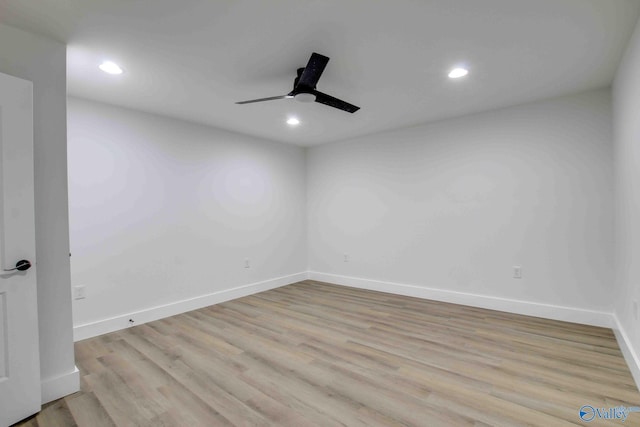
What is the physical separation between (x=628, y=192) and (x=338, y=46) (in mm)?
2501

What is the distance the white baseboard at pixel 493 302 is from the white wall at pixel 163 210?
154 centimetres

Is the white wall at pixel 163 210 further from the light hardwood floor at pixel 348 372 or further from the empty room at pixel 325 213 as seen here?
the light hardwood floor at pixel 348 372

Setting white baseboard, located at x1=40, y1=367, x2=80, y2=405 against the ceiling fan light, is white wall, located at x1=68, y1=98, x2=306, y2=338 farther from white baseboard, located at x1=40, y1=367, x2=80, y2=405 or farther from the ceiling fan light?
the ceiling fan light

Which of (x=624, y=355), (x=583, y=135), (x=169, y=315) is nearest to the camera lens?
(x=624, y=355)

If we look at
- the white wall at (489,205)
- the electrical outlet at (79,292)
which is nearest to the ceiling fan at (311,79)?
the white wall at (489,205)

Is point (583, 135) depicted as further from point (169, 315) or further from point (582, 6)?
point (169, 315)

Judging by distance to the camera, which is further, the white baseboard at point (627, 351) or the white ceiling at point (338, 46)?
the white baseboard at point (627, 351)

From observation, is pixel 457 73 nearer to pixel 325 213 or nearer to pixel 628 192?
pixel 628 192

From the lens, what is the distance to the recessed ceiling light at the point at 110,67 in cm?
241

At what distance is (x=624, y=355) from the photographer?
2.45 meters

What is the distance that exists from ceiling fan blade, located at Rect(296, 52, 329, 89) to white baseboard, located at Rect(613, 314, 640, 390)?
301 cm

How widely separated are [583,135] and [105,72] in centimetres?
466

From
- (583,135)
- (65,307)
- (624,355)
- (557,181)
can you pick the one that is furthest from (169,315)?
(583,135)

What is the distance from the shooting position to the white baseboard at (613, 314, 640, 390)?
206 centimetres
